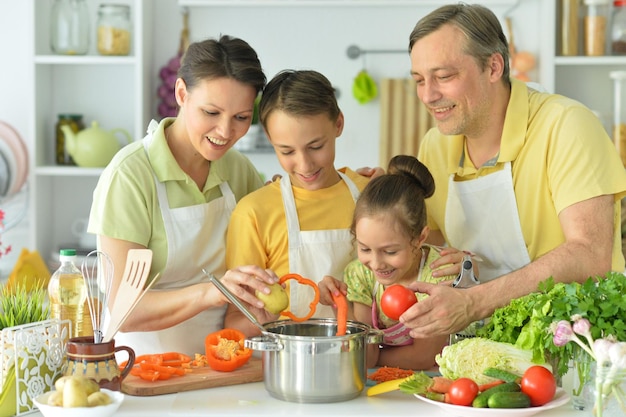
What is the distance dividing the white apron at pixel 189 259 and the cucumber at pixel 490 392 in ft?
3.04

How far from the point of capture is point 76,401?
1.64 metres

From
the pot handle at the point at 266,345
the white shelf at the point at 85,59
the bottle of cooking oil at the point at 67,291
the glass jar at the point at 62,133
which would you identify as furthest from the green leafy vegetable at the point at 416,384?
the glass jar at the point at 62,133

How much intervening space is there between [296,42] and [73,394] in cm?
295

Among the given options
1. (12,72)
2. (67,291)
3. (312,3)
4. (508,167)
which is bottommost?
(67,291)

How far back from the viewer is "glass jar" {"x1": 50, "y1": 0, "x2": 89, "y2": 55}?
162 inches

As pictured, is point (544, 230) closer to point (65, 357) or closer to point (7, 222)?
point (65, 357)

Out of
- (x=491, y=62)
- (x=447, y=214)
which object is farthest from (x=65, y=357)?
(x=491, y=62)

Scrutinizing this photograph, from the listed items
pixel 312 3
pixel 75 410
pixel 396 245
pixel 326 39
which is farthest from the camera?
pixel 326 39

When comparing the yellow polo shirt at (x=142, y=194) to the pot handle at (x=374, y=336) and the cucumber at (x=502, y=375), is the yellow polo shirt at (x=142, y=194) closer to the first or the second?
the pot handle at (x=374, y=336)

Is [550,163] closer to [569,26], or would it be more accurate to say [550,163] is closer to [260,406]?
[260,406]

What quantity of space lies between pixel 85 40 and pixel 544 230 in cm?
259

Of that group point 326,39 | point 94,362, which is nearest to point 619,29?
point 326,39

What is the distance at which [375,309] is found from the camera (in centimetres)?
231

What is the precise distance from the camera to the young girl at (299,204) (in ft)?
7.59
